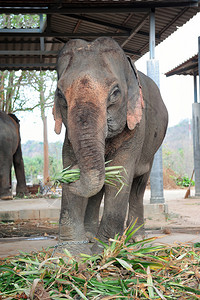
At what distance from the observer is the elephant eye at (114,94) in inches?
188

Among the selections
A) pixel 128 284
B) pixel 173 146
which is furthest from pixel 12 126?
pixel 173 146

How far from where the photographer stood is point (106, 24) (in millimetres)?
11727

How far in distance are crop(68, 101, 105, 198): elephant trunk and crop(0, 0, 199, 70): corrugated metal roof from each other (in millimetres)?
5640

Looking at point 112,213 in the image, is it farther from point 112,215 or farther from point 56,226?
point 56,226

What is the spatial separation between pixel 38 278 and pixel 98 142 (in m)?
1.28

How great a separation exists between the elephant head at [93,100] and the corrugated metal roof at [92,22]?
473 cm

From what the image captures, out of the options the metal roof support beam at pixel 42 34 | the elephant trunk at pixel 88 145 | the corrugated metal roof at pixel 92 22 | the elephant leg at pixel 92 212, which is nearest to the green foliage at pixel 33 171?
the corrugated metal roof at pixel 92 22

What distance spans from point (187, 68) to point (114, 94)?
39.6 feet

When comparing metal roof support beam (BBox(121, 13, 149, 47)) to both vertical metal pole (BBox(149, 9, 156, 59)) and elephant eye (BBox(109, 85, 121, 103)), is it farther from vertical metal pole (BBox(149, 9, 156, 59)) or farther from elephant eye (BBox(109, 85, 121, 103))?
elephant eye (BBox(109, 85, 121, 103))

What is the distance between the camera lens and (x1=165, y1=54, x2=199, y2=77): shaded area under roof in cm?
1497

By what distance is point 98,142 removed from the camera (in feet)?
14.1

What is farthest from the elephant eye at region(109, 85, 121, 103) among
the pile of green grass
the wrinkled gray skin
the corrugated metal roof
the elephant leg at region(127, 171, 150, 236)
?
the corrugated metal roof

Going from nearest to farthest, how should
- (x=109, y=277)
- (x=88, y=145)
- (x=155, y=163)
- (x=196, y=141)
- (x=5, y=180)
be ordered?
(x=109, y=277) → (x=88, y=145) → (x=155, y=163) → (x=5, y=180) → (x=196, y=141)

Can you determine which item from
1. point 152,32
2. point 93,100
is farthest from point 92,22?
point 93,100
